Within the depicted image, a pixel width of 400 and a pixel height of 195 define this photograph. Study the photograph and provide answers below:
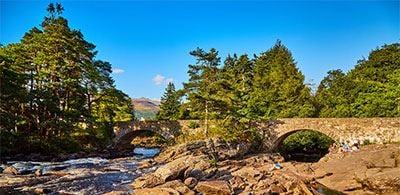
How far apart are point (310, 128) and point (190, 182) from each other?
15.7 m

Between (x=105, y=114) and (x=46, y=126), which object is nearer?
(x=46, y=126)

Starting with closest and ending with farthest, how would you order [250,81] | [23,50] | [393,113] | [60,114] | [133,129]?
1. [60,114]
2. [23,50]
3. [393,113]
4. [133,129]
5. [250,81]

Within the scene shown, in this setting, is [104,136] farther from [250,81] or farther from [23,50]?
[250,81]

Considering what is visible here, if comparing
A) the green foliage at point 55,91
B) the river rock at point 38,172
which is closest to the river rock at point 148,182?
the river rock at point 38,172

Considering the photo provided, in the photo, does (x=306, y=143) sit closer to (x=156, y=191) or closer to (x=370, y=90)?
(x=370, y=90)

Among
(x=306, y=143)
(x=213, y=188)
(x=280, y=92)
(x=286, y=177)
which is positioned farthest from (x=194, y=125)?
(x=213, y=188)

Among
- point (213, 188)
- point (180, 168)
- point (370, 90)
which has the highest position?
point (370, 90)

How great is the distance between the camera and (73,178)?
18.1 m

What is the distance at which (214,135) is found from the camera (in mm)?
30359

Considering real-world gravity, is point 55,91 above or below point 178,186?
above

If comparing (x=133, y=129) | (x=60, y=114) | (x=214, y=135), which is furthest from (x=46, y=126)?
(x=214, y=135)

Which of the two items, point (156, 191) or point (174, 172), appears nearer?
point (156, 191)

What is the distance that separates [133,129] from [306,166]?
61.1 feet

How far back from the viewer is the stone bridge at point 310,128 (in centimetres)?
2612
